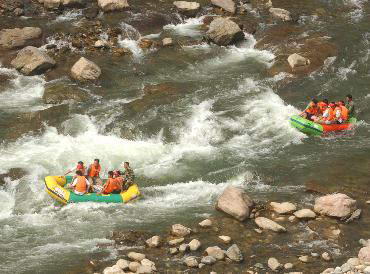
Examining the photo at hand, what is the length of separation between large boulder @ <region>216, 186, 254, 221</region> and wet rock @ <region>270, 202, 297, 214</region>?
65cm

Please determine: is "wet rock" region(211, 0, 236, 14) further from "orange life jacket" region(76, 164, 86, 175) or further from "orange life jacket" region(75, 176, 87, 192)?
"orange life jacket" region(75, 176, 87, 192)

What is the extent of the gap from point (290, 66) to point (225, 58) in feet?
10.4

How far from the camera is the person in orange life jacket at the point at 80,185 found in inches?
645

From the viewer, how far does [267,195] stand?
16328 millimetres

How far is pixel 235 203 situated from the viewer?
15.2 m

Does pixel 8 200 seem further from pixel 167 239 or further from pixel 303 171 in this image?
pixel 303 171

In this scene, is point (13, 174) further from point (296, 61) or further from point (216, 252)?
point (296, 61)

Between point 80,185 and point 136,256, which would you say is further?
point 80,185

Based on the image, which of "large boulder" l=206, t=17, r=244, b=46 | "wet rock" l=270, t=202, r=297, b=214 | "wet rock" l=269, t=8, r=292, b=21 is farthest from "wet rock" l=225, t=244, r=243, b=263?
"wet rock" l=269, t=8, r=292, b=21

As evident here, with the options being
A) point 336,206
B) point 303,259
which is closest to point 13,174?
point 303,259

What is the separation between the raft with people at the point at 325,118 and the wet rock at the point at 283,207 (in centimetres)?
562

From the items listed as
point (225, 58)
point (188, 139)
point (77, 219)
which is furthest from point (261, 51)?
point (77, 219)

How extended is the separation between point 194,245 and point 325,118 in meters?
9.37

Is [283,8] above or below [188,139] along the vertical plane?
above
